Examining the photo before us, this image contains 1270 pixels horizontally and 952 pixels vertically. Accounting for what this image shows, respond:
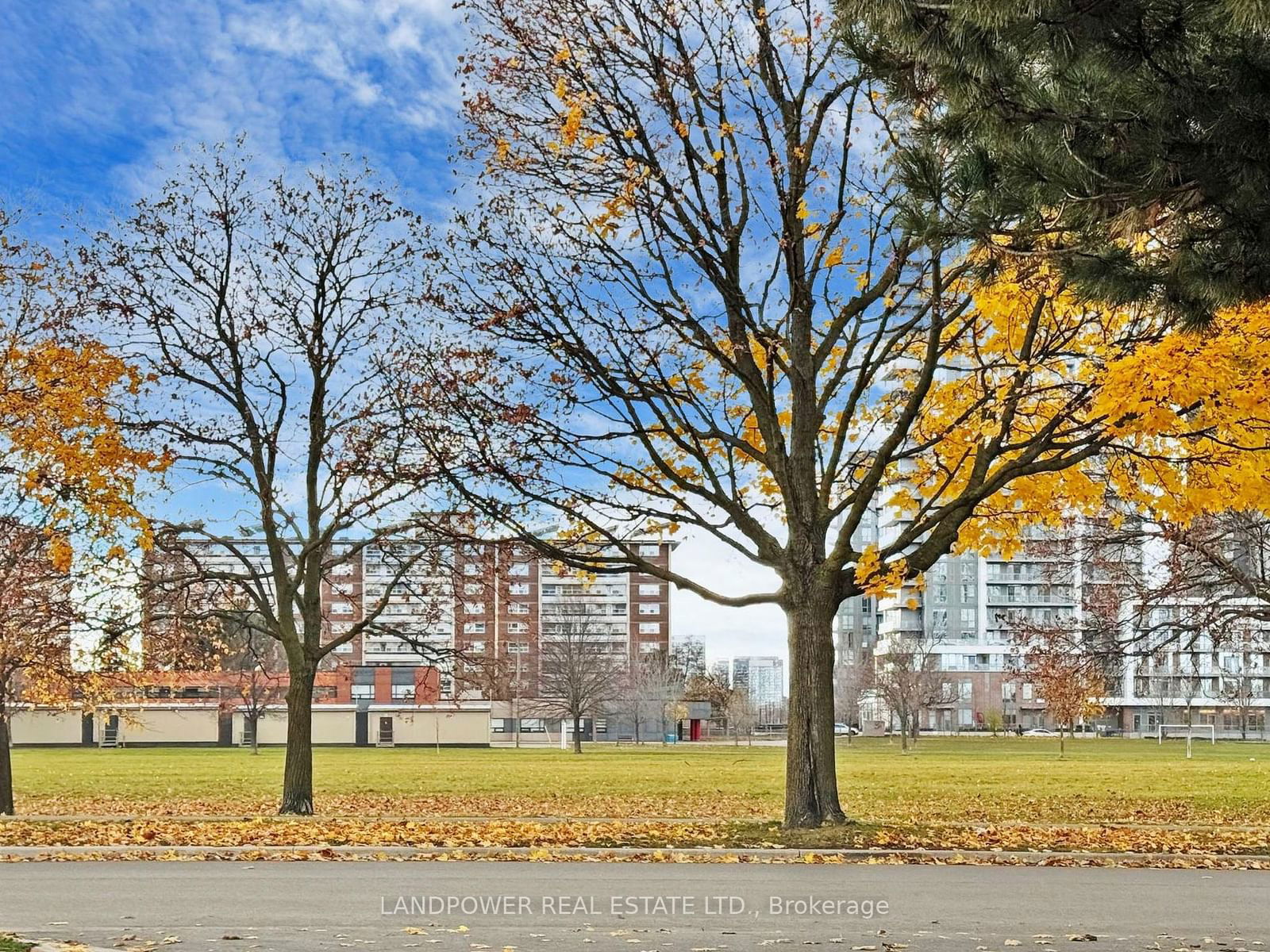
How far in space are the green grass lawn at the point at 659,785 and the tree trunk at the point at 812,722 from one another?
306 cm

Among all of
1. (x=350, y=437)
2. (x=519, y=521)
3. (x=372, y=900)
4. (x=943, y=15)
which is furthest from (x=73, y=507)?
(x=943, y=15)

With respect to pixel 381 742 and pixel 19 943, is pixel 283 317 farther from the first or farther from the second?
pixel 381 742

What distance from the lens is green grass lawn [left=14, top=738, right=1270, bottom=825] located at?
26.9 m

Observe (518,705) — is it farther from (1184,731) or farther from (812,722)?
(812,722)

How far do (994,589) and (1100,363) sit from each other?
126337 mm

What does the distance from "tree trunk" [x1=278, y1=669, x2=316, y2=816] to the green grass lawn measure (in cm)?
215

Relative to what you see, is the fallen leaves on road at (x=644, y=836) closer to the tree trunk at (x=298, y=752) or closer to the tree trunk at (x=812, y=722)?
the tree trunk at (x=812, y=722)

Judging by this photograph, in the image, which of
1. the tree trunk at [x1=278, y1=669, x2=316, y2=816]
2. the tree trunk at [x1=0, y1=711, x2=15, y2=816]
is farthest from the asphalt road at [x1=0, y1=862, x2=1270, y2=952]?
the tree trunk at [x1=0, y1=711, x2=15, y2=816]

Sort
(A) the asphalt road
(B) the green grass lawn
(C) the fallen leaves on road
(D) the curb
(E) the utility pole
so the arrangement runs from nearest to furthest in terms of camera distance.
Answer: (A) the asphalt road
(D) the curb
(C) the fallen leaves on road
(B) the green grass lawn
(E) the utility pole

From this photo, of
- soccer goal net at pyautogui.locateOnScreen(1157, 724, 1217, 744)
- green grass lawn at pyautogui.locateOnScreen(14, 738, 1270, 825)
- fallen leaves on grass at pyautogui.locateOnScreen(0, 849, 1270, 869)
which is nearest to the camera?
fallen leaves on grass at pyautogui.locateOnScreen(0, 849, 1270, 869)

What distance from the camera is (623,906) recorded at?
11531 mm

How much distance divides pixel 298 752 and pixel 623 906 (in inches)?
519

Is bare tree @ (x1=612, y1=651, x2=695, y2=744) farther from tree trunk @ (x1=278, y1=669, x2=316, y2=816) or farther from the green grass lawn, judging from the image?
tree trunk @ (x1=278, y1=669, x2=316, y2=816)

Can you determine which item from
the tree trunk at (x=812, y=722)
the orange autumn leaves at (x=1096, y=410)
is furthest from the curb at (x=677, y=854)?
the orange autumn leaves at (x=1096, y=410)
